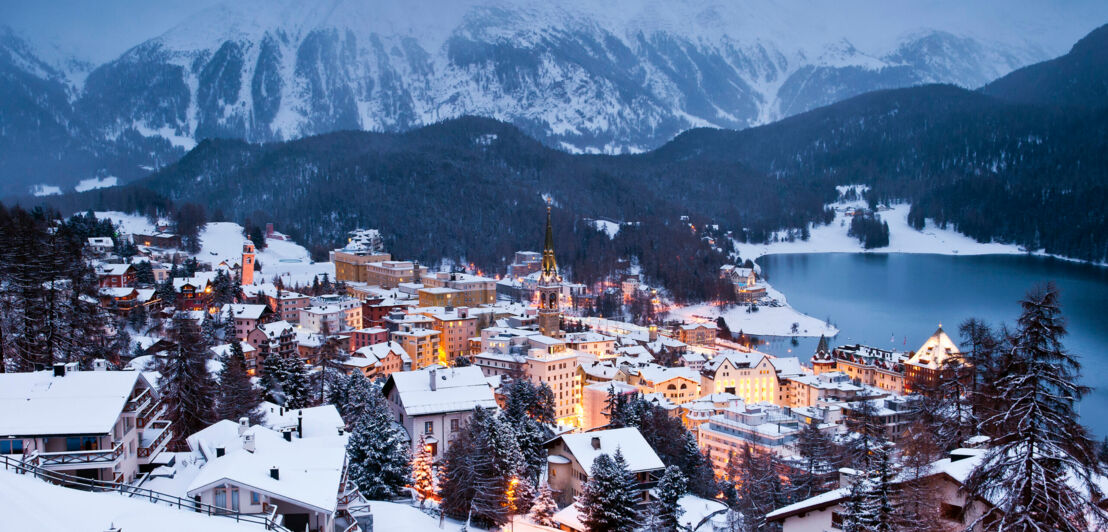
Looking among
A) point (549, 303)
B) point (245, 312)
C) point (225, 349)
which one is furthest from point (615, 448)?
point (549, 303)

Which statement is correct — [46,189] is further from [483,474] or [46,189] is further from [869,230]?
[483,474]

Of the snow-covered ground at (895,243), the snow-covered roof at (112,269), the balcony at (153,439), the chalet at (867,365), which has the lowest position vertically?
the chalet at (867,365)

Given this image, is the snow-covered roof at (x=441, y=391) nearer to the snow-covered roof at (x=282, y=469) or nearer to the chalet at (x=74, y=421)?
the snow-covered roof at (x=282, y=469)

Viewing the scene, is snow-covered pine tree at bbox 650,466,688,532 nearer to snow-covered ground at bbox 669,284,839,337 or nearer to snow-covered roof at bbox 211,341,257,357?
snow-covered roof at bbox 211,341,257,357

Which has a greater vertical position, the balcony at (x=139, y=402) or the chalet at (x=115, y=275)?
the chalet at (x=115, y=275)

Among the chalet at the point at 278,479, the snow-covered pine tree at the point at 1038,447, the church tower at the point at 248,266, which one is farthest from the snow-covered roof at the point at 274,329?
the snow-covered pine tree at the point at 1038,447

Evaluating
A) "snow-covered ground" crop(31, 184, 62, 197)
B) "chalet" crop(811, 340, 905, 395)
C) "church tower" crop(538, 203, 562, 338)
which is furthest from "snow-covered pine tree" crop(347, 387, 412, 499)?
"snow-covered ground" crop(31, 184, 62, 197)
